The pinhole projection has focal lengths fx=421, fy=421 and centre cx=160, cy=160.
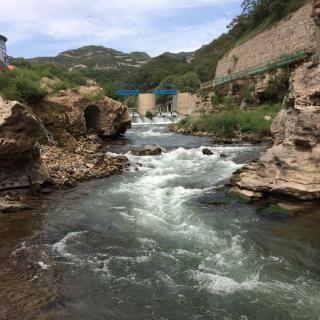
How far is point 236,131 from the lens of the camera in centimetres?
3086

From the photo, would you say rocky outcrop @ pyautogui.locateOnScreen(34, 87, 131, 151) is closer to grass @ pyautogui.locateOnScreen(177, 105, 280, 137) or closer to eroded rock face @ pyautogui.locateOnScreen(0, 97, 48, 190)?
grass @ pyautogui.locateOnScreen(177, 105, 280, 137)

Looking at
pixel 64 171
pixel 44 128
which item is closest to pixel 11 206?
pixel 64 171

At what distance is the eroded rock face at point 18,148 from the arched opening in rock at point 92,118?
570 inches

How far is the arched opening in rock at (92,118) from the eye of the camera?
95.5 feet

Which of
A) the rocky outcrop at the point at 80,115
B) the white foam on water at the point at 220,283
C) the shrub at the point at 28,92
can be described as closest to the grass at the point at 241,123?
the rocky outcrop at the point at 80,115

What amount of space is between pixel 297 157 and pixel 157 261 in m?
6.27

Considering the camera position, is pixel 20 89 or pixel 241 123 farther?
pixel 241 123

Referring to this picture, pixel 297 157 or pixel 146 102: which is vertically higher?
pixel 146 102

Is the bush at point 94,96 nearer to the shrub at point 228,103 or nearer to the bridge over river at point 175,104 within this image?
the shrub at point 228,103

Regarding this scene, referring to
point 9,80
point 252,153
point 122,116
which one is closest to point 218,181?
point 252,153

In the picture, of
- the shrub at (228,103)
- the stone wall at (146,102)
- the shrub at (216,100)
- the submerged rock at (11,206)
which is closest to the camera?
the submerged rock at (11,206)

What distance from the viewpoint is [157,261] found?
9.05 m

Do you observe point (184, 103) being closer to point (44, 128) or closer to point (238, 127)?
point (238, 127)

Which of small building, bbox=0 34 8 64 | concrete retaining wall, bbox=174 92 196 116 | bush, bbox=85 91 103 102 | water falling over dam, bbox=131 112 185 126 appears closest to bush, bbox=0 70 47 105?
bush, bbox=85 91 103 102
